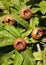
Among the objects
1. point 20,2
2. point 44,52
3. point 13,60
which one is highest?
point 20,2

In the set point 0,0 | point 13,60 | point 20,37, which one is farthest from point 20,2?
point 13,60

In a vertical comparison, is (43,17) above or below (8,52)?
above

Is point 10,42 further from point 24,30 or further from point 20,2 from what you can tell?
point 20,2

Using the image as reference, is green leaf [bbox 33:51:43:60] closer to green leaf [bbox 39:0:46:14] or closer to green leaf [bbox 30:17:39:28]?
green leaf [bbox 30:17:39:28]

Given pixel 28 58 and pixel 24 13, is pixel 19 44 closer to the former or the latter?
pixel 28 58

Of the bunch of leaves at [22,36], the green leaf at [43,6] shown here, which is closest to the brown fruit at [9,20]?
the bunch of leaves at [22,36]

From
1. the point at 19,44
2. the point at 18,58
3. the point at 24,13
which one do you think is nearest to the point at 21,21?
the point at 24,13

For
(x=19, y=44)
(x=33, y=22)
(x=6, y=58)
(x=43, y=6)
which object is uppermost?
(x=43, y=6)
